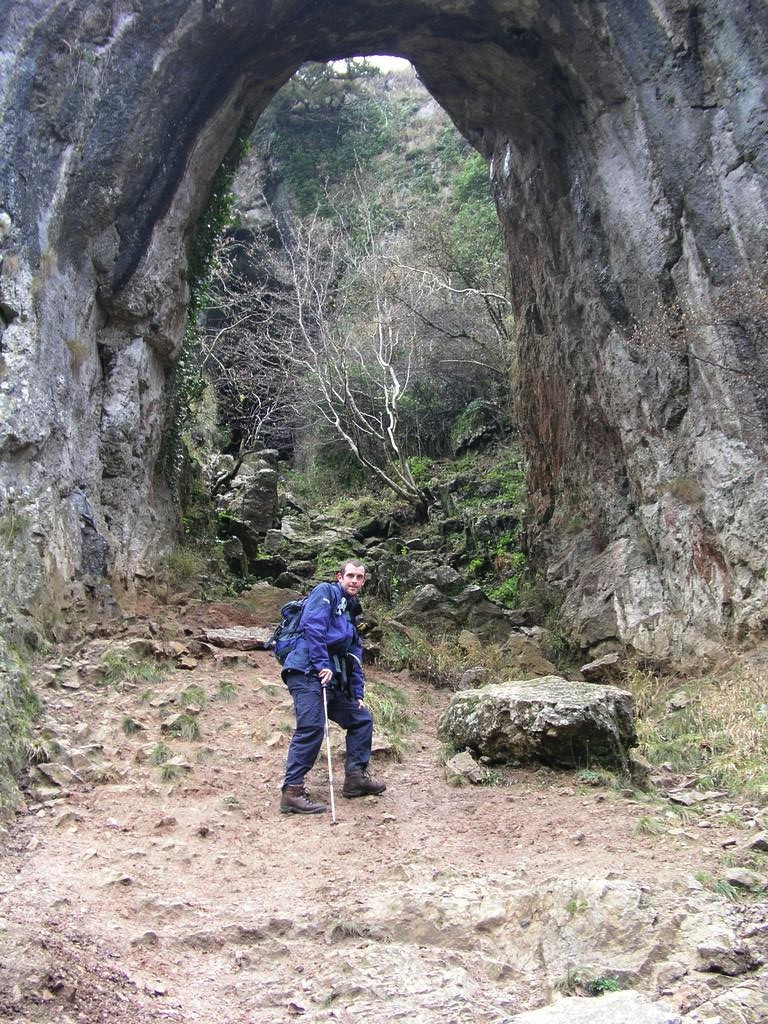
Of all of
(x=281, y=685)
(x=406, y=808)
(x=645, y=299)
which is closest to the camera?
(x=406, y=808)

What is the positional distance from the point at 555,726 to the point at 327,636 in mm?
1741

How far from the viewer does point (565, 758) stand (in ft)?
20.6

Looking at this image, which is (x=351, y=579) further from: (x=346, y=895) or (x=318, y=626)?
(x=346, y=895)

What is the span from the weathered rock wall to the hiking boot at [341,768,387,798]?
3484mm

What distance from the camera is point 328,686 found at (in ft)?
20.0

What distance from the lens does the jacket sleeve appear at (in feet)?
19.3

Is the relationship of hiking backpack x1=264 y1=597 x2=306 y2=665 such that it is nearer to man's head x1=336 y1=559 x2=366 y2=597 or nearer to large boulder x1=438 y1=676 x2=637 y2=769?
man's head x1=336 y1=559 x2=366 y2=597

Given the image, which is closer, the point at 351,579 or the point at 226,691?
the point at 351,579

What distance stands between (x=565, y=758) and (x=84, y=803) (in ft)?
10.8

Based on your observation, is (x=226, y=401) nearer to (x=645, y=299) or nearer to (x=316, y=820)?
(x=645, y=299)

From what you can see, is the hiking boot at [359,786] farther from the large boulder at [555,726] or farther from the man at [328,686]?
the large boulder at [555,726]

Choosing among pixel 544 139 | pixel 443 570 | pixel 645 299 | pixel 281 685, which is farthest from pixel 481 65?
pixel 281 685

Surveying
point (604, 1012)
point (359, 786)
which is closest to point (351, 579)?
→ point (359, 786)

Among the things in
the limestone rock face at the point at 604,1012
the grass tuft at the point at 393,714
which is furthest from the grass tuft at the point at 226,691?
the limestone rock face at the point at 604,1012
